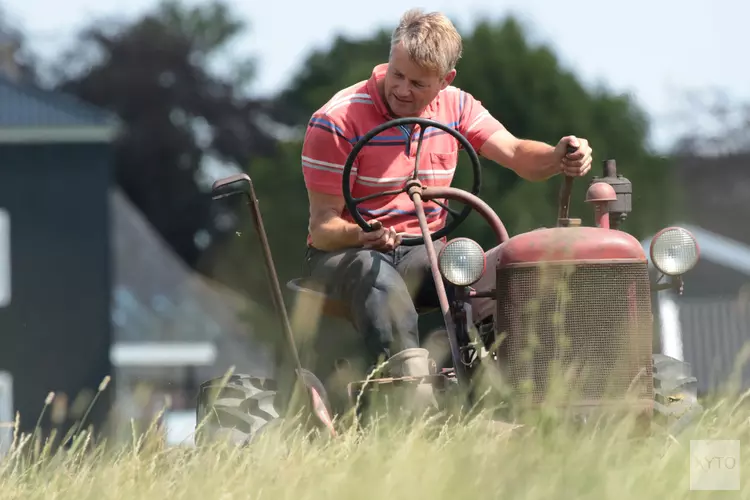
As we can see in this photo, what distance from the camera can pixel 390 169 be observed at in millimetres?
5500

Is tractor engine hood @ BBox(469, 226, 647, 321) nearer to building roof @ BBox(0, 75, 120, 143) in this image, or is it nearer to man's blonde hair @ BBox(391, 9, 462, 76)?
man's blonde hair @ BBox(391, 9, 462, 76)

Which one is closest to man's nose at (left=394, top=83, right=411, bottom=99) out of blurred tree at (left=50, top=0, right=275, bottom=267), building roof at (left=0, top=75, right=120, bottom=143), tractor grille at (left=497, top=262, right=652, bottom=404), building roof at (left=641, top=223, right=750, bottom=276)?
tractor grille at (left=497, top=262, right=652, bottom=404)

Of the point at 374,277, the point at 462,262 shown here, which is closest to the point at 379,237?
the point at 374,277

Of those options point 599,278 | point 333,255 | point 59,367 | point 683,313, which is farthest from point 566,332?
point 59,367

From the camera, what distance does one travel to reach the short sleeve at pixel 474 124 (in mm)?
5742

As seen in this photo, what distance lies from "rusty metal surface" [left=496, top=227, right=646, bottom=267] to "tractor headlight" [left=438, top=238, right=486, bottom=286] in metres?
0.08

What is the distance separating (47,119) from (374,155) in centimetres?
2771

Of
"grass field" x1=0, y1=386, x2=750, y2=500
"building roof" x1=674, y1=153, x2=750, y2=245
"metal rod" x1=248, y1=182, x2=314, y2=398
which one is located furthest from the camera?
"building roof" x1=674, y1=153, x2=750, y2=245

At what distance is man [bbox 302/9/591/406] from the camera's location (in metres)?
5.30

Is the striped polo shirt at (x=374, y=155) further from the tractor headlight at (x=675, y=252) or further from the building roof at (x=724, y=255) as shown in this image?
the building roof at (x=724, y=255)

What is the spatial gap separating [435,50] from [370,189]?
0.47m

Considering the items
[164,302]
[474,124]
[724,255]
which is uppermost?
[474,124]

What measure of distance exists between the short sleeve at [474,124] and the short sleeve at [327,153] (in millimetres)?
421

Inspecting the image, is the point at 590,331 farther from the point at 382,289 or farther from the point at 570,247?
the point at 382,289
